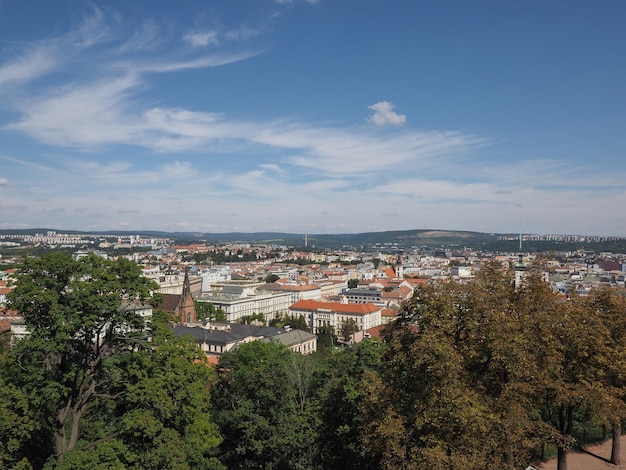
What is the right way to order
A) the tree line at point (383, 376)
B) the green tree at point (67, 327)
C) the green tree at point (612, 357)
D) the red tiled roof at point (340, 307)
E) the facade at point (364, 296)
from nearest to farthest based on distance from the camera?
the tree line at point (383, 376) → the green tree at point (67, 327) → the green tree at point (612, 357) → the red tiled roof at point (340, 307) → the facade at point (364, 296)

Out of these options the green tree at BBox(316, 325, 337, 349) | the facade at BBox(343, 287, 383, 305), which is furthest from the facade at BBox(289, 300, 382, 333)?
the facade at BBox(343, 287, 383, 305)

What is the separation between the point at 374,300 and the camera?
102312 mm

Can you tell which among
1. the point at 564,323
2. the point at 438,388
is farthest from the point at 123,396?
the point at 564,323

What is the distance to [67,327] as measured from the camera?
1440 cm

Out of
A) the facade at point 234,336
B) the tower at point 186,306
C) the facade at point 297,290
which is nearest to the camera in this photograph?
the facade at point 234,336

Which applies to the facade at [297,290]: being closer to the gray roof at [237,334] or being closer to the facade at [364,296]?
the facade at [364,296]

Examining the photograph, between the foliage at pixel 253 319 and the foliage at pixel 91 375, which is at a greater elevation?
the foliage at pixel 91 375

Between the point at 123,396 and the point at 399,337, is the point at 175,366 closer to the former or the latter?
the point at 123,396

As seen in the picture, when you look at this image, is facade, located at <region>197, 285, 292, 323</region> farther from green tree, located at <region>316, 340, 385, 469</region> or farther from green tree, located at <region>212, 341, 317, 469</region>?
green tree, located at <region>316, 340, 385, 469</region>

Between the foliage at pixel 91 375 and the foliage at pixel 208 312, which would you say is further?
the foliage at pixel 208 312

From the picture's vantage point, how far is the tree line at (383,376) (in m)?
13.2

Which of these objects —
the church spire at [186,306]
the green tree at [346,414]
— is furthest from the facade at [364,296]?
the green tree at [346,414]

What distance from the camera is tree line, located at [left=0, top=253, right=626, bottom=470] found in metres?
13.2

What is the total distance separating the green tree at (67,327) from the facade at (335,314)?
2579 inches
